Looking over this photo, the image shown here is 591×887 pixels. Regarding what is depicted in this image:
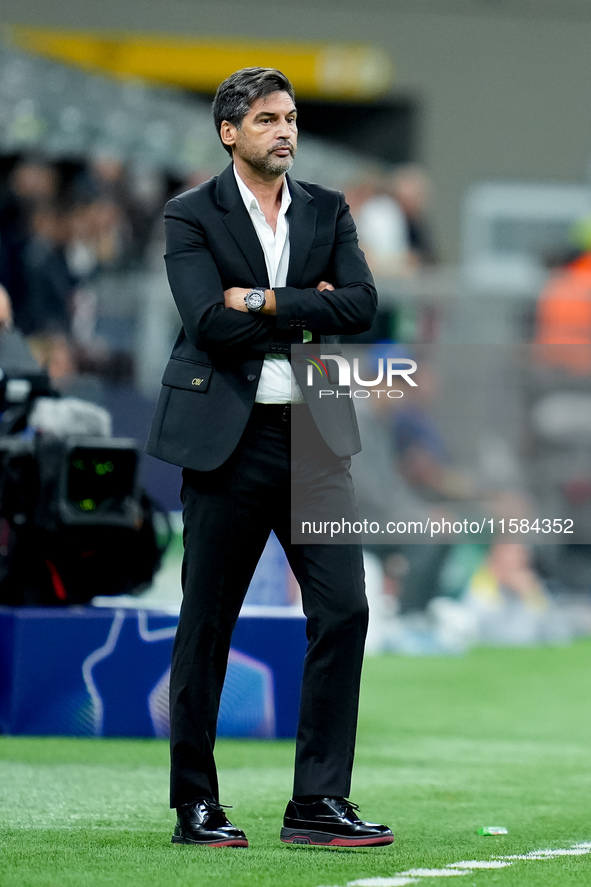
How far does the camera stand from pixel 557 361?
39.7 feet

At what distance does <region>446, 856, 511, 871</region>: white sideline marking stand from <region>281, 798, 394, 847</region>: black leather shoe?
272 millimetres

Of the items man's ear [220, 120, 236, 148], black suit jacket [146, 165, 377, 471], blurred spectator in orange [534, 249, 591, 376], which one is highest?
blurred spectator in orange [534, 249, 591, 376]

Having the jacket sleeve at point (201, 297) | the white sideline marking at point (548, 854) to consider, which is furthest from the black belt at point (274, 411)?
the white sideline marking at point (548, 854)

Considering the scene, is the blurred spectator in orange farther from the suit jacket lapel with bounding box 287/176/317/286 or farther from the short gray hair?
the short gray hair

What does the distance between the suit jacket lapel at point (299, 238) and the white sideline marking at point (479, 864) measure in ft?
5.14

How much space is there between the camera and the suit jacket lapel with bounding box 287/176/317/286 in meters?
4.39

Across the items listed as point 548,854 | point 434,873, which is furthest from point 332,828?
point 548,854

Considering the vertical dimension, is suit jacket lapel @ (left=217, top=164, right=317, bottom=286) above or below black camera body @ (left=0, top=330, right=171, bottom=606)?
above

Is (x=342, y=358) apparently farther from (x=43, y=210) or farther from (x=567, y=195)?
(x=567, y=195)

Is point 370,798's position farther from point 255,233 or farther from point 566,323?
point 566,323

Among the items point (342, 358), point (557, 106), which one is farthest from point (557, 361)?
point (557, 106)

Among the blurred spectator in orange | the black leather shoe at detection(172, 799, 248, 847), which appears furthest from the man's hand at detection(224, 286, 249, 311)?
the blurred spectator in orange

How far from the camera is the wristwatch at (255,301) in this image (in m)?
4.27

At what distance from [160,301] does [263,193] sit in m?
7.15
